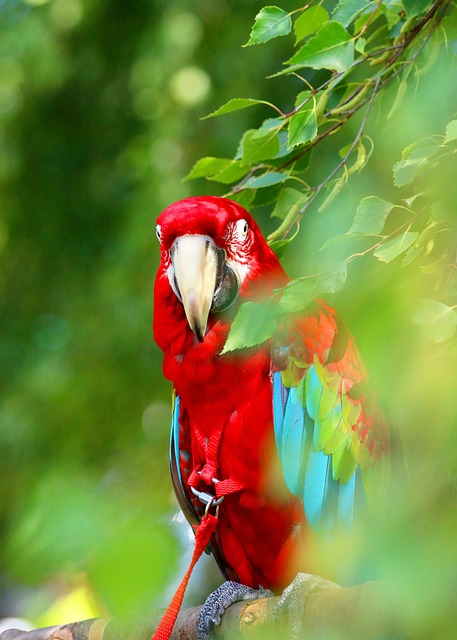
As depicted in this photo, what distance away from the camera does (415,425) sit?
40cm

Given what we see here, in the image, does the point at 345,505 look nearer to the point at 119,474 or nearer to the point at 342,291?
the point at 342,291

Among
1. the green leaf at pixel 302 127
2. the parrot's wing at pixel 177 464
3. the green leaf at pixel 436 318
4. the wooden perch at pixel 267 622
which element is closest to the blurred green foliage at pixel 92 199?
the parrot's wing at pixel 177 464

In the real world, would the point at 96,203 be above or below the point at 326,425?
above

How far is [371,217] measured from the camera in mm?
573

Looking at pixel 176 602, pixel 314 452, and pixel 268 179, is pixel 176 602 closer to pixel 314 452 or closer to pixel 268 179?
pixel 314 452

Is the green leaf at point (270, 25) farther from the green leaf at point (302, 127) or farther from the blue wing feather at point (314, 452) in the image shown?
the blue wing feather at point (314, 452)

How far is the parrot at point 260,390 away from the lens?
2.62ft

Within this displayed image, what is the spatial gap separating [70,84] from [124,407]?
0.61 m

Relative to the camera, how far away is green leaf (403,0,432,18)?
0.65 metres

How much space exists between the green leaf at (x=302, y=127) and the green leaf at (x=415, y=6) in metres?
0.11

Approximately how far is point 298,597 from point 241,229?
0.35 meters

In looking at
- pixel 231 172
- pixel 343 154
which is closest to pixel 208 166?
pixel 231 172

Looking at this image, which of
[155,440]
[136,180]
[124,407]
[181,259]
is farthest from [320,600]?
[136,180]

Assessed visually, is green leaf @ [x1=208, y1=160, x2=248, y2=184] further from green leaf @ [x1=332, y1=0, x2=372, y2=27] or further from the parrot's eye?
green leaf @ [x1=332, y1=0, x2=372, y2=27]
